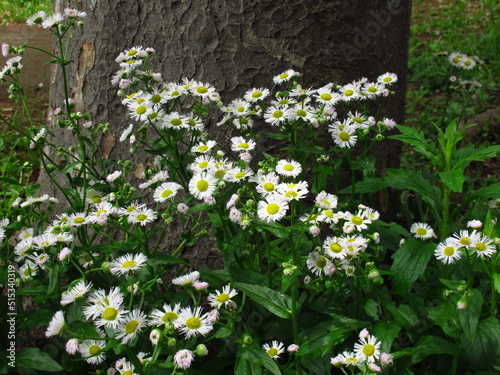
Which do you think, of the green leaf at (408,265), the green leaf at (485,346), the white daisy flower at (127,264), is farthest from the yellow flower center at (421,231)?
the white daisy flower at (127,264)

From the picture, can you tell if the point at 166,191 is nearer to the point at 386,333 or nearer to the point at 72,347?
the point at 72,347

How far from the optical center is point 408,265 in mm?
1715

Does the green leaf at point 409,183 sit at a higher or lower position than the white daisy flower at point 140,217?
lower

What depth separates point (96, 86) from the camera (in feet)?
7.90

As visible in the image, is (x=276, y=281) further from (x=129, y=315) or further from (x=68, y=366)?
(x=68, y=366)

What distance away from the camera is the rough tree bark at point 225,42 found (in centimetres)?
222

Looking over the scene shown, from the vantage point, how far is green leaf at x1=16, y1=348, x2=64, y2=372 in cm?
163

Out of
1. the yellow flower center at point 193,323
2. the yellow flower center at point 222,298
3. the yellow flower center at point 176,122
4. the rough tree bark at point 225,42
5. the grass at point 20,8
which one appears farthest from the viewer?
the grass at point 20,8

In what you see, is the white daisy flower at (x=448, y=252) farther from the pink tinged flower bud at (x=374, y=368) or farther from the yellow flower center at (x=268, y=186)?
the yellow flower center at (x=268, y=186)

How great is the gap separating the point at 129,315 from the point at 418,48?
491cm

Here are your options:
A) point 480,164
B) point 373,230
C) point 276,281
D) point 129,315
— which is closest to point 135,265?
point 129,315

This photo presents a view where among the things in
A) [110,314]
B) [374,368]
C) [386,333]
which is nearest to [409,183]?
[386,333]

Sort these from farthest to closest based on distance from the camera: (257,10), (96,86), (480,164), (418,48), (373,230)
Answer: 1. (418,48)
2. (480,164)
3. (96,86)
4. (257,10)
5. (373,230)

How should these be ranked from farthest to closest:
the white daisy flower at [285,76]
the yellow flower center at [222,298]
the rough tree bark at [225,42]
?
1. the rough tree bark at [225,42]
2. the white daisy flower at [285,76]
3. the yellow flower center at [222,298]
